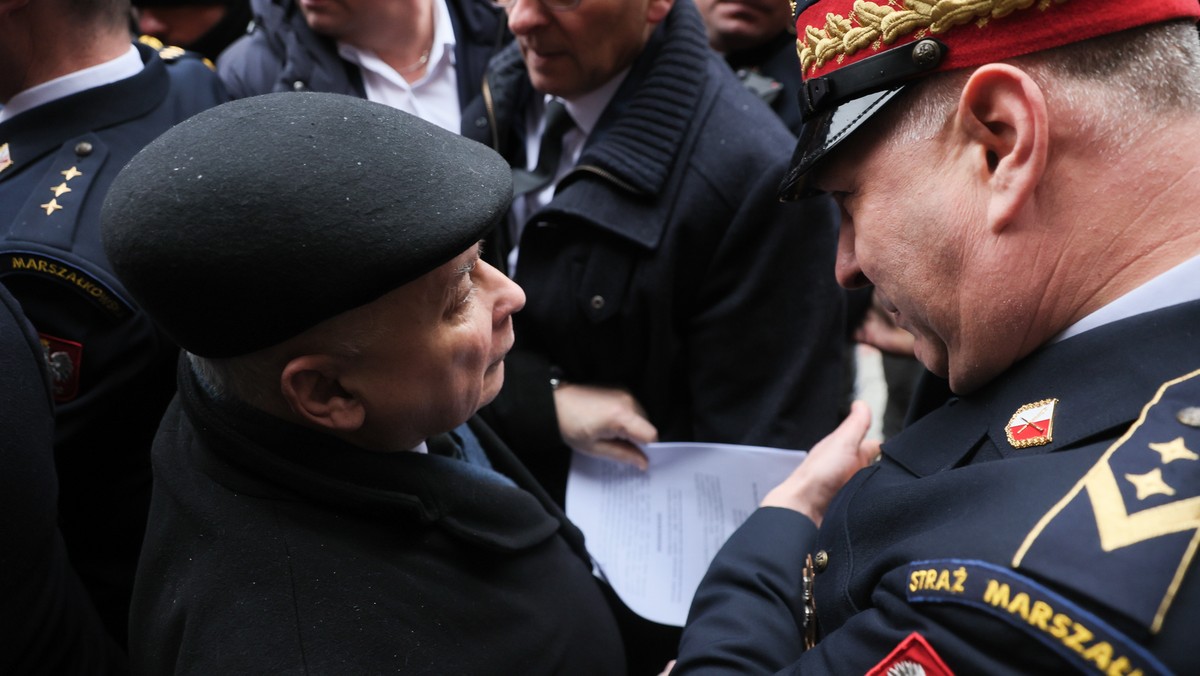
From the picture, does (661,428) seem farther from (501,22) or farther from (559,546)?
(501,22)

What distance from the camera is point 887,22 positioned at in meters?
1.21

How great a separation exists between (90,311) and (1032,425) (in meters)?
1.71

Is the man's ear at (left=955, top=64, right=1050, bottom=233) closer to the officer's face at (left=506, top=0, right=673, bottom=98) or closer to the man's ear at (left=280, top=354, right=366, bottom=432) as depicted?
the man's ear at (left=280, top=354, right=366, bottom=432)

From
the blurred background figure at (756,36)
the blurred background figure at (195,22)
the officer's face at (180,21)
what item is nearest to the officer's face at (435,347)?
the blurred background figure at (756,36)

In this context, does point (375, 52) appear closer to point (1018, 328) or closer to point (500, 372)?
point (500, 372)

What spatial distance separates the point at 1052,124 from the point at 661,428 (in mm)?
1461

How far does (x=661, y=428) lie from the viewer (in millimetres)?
2432

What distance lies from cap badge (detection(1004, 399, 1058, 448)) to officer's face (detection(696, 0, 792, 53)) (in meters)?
2.30

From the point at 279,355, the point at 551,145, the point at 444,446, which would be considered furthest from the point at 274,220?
the point at 551,145

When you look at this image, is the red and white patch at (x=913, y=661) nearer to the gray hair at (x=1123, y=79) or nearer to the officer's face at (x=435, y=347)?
the gray hair at (x=1123, y=79)

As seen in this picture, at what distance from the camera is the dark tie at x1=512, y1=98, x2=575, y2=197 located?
2.49 metres

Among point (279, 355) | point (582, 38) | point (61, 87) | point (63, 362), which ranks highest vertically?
point (582, 38)

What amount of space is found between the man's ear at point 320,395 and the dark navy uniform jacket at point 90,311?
0.72m

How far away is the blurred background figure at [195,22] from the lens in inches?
151
